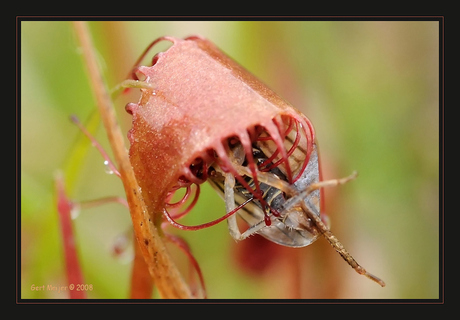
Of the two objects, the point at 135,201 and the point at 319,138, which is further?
the point at 319,138

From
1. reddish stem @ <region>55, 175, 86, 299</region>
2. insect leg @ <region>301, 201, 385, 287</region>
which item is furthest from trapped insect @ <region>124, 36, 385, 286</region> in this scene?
reddish stem @ <region>55, 175, 86, 299</region>

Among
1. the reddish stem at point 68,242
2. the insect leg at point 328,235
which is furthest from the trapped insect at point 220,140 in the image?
the reddish stem at point 68,242

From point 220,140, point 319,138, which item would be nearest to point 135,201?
point 220,140

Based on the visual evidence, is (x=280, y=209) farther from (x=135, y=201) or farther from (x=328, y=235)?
(x=135, y=201)

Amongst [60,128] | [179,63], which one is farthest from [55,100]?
[179,63]

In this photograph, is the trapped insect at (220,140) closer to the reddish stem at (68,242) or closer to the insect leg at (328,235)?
the insect leg at (328,235)
